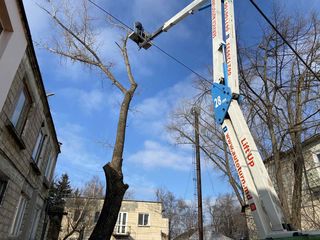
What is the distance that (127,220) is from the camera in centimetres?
3108

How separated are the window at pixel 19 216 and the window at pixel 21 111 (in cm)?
283

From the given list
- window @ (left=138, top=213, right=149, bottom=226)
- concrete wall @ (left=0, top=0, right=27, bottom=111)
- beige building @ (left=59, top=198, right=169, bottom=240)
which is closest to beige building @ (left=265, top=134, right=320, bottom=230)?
concrete wall @ (left=0, top=0, right=27, bottom=111)

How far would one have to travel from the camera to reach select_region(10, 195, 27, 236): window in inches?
362

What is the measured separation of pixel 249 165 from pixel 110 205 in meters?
3.77

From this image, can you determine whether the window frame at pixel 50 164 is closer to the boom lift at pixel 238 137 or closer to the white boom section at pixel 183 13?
the white boom section at pixel 183 13

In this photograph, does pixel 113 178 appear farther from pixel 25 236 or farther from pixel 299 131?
pixel 299 131

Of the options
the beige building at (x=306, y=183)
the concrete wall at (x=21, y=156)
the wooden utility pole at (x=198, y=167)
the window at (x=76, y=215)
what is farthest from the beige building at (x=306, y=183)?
the window at (x=76, y=215)

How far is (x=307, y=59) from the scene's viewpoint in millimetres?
11609

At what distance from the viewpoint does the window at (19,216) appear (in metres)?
9.20

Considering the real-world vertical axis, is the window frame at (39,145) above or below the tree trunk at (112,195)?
above

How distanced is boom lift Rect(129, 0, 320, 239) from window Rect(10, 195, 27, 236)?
25.1 ft

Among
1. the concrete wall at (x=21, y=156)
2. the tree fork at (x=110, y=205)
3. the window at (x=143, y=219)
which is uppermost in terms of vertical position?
the window at (x=143, y=219)

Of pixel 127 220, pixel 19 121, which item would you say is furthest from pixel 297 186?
pixel 127 220

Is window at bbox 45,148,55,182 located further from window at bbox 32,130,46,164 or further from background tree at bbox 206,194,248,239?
background tree at bbox 206,194,248,239
